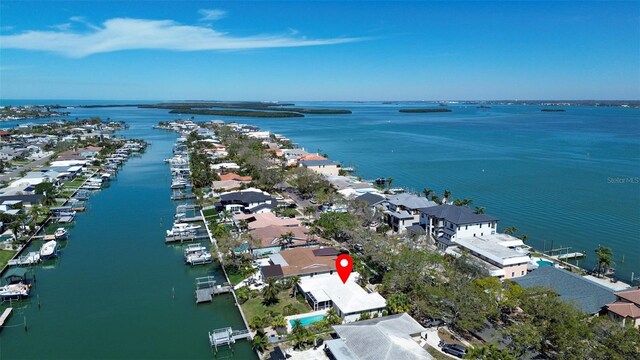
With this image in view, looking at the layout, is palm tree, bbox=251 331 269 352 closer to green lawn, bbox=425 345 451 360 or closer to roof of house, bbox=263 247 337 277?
roof of house, bbox=263 247 337 277

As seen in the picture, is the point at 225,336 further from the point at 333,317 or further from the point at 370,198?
the point at 370,198

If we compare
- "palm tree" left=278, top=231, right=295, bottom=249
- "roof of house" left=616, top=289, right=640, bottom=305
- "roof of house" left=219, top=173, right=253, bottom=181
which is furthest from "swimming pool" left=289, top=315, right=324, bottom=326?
"roof of house" left=219, top=173, right=253, bottom=181

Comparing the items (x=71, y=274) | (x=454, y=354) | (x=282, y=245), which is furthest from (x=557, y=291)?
(x=71, y=274)

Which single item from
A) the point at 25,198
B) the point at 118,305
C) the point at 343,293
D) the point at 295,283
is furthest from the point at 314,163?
the point at 118,305

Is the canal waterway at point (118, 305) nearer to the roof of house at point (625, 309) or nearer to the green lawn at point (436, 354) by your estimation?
the green lawn at point (436, 354)

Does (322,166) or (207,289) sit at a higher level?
(322,166)

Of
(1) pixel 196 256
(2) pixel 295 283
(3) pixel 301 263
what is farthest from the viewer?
(1) pixel 196 256
